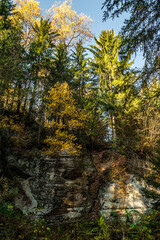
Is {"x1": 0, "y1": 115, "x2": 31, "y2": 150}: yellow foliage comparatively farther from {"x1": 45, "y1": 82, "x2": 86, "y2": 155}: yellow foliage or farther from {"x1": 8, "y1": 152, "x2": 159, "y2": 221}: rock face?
{"x1": 45, "y1": 82, "x2": 86, "y2": 155}: yellow foliage

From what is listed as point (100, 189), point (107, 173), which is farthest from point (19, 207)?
point (107, 173)

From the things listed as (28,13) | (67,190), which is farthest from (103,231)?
(28,13)

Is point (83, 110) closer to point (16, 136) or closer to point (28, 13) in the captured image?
point (16, 136)

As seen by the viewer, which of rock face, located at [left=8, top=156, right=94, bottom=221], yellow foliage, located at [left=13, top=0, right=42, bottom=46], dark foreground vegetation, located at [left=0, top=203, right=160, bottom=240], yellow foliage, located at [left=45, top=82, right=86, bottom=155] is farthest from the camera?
yellow foliage, located at [left=13, top=0, right=42, bottom=46]

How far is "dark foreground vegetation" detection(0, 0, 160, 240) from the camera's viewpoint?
388cm

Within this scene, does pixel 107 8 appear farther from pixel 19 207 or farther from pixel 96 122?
pixel 19 207

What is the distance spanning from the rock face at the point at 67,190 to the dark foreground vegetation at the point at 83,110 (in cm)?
62

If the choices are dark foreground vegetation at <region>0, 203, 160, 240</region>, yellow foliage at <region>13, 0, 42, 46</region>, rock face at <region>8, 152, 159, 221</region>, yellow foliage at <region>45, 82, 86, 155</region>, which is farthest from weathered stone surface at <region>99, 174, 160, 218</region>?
yellow foliage at <region>13, 0, 42, 46</region>

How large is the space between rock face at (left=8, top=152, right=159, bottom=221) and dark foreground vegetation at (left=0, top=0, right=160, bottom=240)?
2.04 ft

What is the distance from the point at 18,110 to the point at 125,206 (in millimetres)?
11534

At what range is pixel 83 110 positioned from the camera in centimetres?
1126

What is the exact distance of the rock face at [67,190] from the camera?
850 cm

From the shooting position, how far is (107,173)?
10.0 metres

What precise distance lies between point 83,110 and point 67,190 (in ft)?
19.6
